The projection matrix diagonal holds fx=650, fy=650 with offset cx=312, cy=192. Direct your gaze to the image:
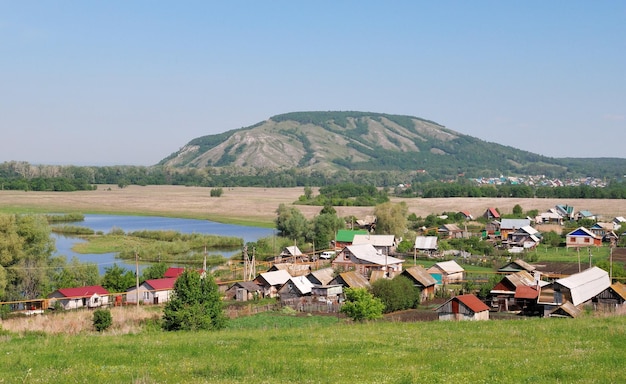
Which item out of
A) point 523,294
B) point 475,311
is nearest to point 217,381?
point 475,311

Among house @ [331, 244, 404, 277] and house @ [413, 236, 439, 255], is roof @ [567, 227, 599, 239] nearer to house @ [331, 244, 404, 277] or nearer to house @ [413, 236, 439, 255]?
house @ [413, 236, 439, 255]

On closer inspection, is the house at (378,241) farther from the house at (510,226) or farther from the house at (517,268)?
the house at (510,226)

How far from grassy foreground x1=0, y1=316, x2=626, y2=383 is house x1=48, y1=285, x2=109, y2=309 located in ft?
60.4

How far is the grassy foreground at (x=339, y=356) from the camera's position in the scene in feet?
33.7

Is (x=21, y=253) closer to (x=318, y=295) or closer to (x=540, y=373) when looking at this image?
(x=318, y=295)

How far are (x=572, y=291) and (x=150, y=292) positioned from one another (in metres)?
22.0

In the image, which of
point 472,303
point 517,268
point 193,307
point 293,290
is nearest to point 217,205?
point 517,268

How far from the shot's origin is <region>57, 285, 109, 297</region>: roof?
112 feet

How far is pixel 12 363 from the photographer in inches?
465

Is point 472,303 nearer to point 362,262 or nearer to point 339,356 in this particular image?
point 339,356

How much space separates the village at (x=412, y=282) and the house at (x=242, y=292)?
0.19 feet

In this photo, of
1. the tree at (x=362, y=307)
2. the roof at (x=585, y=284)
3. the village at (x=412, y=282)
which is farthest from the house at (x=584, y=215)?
the tree at (x=362, y=307)

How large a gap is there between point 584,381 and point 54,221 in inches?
3004

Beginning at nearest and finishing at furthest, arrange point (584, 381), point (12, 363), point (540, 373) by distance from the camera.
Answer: point (584, 381)
point (540, 373)
point (12, 363)
